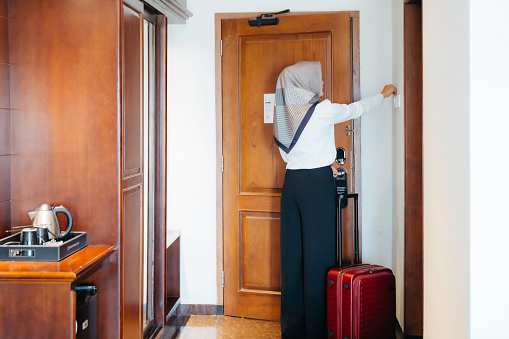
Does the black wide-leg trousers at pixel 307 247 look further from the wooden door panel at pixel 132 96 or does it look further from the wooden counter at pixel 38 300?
the wooden counter at pixel 38 300

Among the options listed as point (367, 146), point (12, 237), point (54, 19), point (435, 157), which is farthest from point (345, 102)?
point (12, 237)

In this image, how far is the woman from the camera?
311cm

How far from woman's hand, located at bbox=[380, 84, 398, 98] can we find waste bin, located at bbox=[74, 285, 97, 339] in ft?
6.73

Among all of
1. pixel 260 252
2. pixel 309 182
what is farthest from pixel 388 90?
pixel 260 252

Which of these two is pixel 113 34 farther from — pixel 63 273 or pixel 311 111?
pixel 311 111

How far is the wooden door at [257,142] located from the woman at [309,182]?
1.26 ft

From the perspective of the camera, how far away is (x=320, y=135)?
3.12m

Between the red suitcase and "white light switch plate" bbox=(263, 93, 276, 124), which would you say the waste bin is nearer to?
the red suitcase

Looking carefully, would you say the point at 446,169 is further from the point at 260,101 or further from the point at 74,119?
the point at 260,101

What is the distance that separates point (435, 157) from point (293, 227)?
115cm

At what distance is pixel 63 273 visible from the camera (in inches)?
75.2

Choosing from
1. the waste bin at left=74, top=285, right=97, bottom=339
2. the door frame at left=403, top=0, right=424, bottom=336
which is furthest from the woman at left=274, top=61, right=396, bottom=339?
the waste bin at left=74, top=285, right=97, bottom=339

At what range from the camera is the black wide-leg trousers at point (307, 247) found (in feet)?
10.2

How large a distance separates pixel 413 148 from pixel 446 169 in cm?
99
